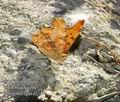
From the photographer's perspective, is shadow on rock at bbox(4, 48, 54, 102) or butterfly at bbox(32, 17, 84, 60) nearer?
shadow on rock at bbox(4, 48, 54, 102)

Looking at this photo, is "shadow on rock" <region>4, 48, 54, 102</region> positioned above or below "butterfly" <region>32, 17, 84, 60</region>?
below

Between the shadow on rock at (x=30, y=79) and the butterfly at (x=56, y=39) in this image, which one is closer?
the shadow on rock at (x=30, y=79)

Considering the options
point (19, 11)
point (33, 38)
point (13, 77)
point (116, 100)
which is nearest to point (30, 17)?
point (19, 11)

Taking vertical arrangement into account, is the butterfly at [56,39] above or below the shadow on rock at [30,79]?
above

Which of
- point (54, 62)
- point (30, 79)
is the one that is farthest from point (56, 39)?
point (30, 79)

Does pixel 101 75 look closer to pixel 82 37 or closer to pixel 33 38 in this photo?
pixel 82 37
